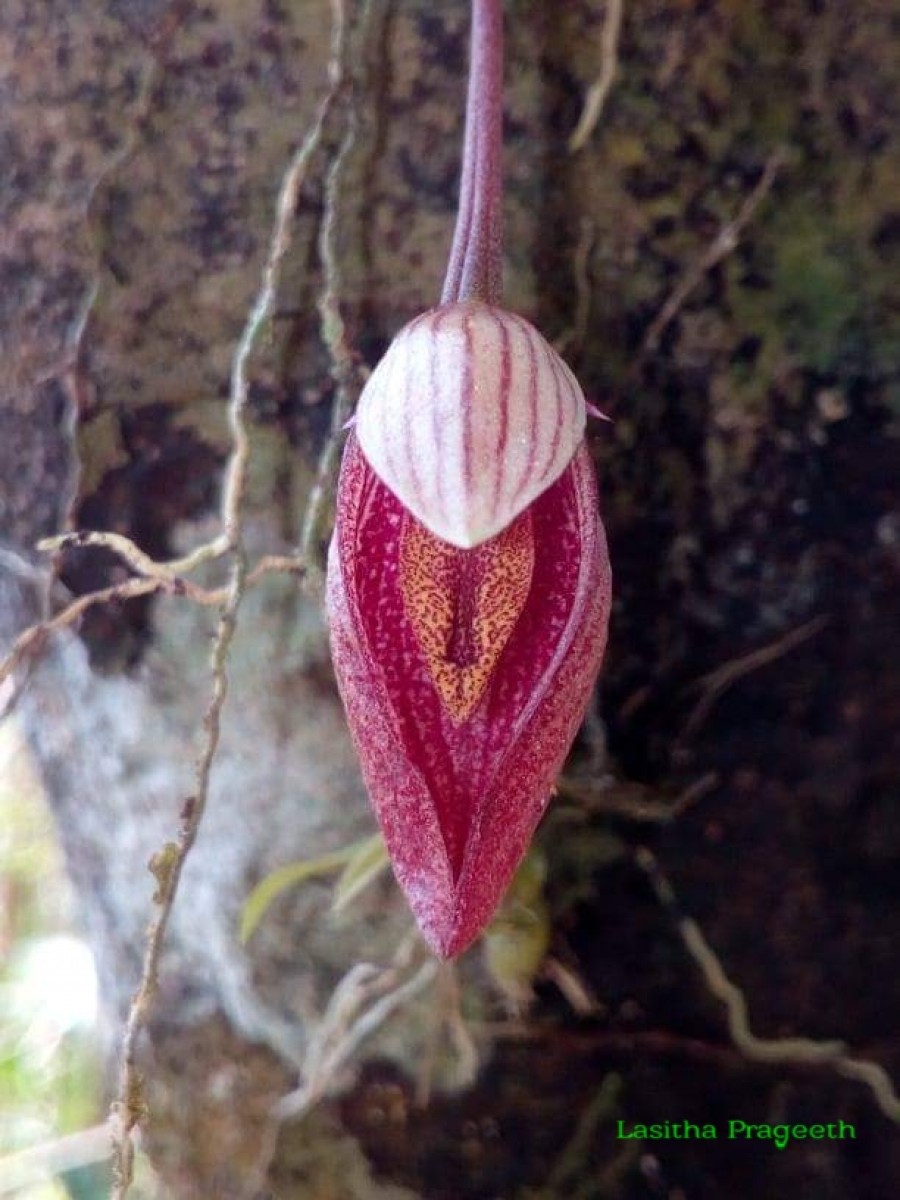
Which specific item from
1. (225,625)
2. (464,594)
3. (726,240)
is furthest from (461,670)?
(726,240)

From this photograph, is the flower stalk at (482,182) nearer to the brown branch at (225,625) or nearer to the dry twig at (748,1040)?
the brown branch at (225,625)

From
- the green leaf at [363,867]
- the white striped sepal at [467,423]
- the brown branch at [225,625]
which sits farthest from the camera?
the green leaf at [363,867]

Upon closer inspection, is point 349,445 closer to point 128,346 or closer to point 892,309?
point 128,346

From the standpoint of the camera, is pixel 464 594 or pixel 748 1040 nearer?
pixel 464 594

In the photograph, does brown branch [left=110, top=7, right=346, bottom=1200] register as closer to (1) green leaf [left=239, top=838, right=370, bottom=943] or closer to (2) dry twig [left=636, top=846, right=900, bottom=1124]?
(1) green leaf [left=239, top=838, right=370, bottom=943]

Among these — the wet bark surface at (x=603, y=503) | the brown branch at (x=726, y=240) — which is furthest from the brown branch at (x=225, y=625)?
the brown branch at (x=726, y=240)

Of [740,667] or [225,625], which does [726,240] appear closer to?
[740,667]

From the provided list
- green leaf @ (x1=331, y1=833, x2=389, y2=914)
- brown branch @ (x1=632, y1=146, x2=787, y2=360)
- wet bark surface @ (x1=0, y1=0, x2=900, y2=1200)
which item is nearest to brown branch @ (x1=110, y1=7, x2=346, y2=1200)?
wet bark surface @ (x1=0, y1=0, x2=900, y2=1200)

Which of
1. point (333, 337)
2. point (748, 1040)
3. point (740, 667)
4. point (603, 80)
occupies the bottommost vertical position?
point (748, 1040)
